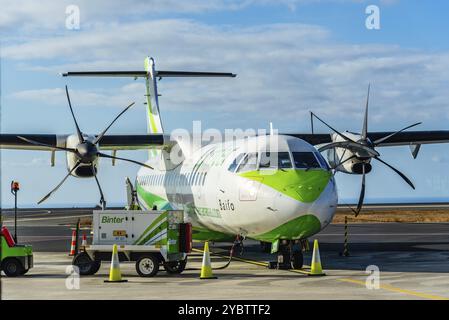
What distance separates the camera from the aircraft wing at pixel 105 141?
23.7 meters

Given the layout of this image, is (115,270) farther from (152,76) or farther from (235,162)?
(152,76)

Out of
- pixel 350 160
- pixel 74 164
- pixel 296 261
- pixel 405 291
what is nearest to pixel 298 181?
pixel 296 261

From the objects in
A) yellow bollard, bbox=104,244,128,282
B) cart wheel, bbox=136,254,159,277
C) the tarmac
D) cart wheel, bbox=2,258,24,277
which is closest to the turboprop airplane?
the tarmac

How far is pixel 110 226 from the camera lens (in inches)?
662

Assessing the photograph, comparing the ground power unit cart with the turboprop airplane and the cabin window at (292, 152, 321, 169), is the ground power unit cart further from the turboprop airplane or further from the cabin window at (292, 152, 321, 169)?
the cabin window at (292, 152, 321, 169)

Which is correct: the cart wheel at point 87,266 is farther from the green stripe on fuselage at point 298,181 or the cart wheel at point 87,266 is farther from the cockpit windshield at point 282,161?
the green stripe on fuselage at point 298,181

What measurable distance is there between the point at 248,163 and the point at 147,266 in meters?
3.46

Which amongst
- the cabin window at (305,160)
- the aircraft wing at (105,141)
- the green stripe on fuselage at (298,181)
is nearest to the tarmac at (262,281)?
the green stripe on fuselage at (298,181)

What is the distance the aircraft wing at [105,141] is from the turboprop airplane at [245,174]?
0.03m

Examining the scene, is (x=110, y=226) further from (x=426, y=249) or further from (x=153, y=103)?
(x=153, y=103)

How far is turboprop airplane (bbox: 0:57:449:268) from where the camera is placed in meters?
15.9
